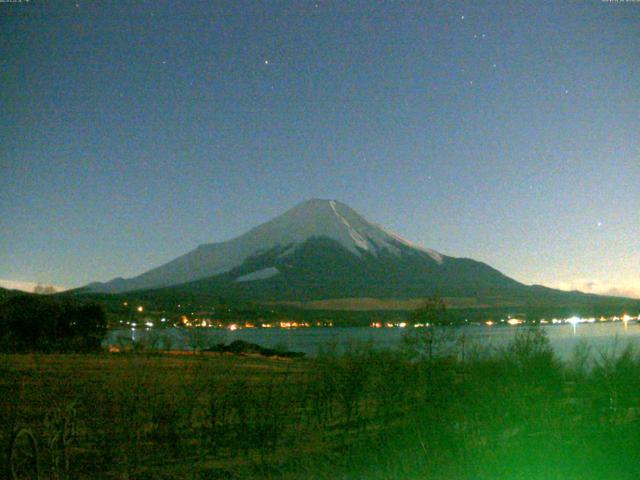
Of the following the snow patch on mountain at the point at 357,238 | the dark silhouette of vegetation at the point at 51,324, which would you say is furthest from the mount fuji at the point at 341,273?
the dark silhouette of vegetation at the point at 51,324

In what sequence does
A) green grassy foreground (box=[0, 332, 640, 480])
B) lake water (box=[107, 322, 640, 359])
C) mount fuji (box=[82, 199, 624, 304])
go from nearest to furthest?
green grassy foreground (box=[0, 332, 640, 480]), lake water (box=[107, 322, 640, 359]), mount fuji (box=[82, 199, 624, 304])

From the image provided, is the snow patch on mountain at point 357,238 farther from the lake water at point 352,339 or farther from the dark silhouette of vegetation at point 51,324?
the dark silhouette of vegetation at point 51,324

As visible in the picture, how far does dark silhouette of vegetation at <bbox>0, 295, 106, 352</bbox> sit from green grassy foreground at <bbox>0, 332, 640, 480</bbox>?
20029mm

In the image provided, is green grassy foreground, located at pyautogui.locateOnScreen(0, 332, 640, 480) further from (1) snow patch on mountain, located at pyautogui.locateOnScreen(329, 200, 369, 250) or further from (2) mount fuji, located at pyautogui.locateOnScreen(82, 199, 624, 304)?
(1) snow patch on mountain, located at pyautogui.locateOnScreen(329, 200, 369, 250)

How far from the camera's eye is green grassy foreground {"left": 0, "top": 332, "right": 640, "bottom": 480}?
895 cm

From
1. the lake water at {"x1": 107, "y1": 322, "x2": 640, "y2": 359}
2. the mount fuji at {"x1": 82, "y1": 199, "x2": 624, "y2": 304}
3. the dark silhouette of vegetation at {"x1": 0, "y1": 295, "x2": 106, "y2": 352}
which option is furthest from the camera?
the mount fuji at {"x1": 82, "y1": 199, "x2": 624, "y2": 304}

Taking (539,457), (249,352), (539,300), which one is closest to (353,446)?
(539,457)

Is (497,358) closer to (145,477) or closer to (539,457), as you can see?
(539,457)

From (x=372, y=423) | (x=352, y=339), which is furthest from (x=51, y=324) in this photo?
(x=372, y=423)

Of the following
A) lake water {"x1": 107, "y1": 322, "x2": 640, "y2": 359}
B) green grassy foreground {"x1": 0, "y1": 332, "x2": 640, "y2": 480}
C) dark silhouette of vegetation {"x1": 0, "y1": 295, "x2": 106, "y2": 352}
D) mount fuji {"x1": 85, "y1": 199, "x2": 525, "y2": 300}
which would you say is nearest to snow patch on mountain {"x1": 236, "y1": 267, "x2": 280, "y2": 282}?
mount fuji {"x1": 85, "y1": 199, "x2": 525, "y2": 300}

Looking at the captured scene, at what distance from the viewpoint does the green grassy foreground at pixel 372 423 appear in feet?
29.3

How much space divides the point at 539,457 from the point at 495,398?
269 cm

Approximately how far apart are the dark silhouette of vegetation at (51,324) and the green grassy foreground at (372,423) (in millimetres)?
20029

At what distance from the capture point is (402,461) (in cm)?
873
